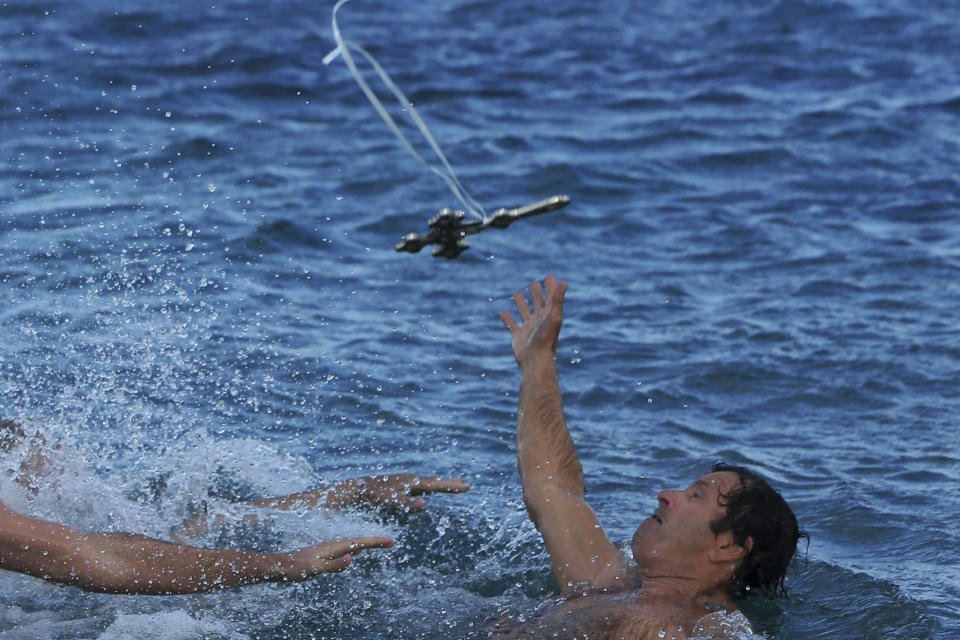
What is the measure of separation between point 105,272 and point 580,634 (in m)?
4.31

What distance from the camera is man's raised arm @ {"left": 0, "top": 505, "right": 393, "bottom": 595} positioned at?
433 cm

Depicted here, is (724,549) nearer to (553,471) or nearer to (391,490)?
(553,471)

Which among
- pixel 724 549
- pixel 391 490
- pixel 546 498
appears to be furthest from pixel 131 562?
pixel 724 549

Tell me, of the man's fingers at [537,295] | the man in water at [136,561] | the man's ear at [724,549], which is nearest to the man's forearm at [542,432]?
the man's fingers at [537,295]

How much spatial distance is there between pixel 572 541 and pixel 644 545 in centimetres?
32

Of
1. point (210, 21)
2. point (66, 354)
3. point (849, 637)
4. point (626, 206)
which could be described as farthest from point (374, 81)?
point (849, 637)

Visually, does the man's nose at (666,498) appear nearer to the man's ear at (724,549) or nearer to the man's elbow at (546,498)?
the man's ear at (724,549)

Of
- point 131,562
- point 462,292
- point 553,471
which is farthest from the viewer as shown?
point 462,292

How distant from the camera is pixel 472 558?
568cm

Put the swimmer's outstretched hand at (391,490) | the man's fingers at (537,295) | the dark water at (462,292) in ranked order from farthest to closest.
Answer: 1. the dark water at (462,292)
2. the swimmer's outstretched hand at (391,490)
3. the man's fingers at (537,295)

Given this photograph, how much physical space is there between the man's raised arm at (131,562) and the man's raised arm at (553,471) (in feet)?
2.91

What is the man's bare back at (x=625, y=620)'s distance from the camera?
179 inches

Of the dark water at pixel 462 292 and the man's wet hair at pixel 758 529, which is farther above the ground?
the man's wet hair at pixel 758 529

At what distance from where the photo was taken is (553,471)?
5098 millimetres
